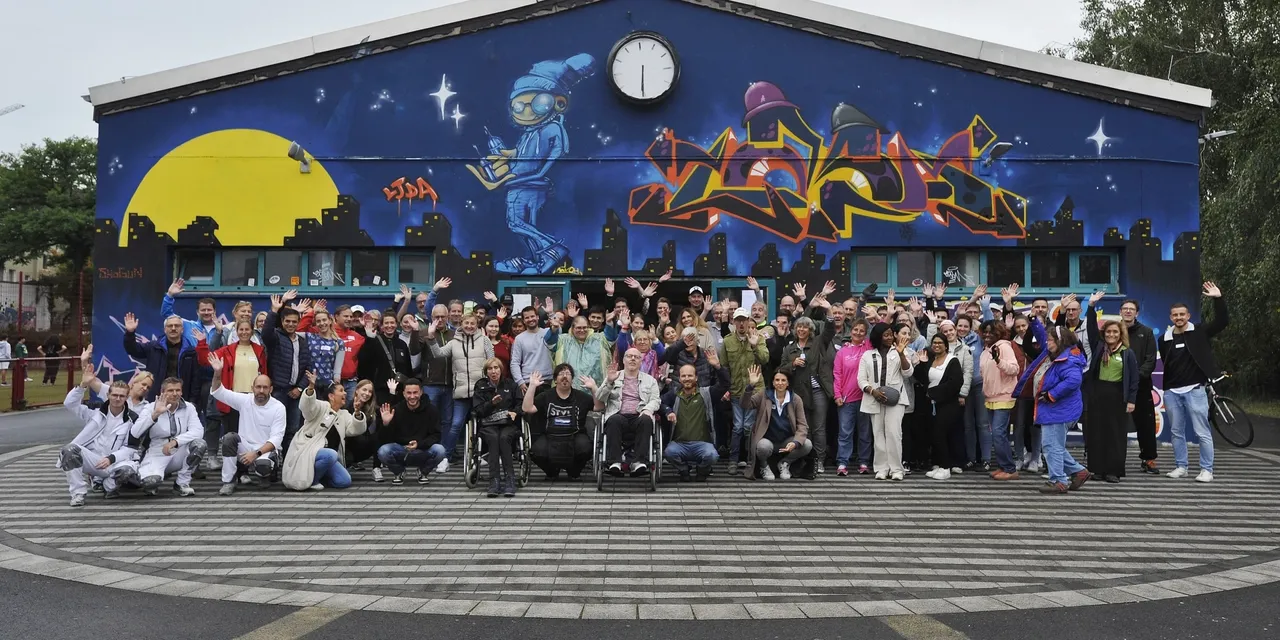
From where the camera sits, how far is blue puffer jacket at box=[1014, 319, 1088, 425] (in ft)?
30.7

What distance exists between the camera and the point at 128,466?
8.93 meters

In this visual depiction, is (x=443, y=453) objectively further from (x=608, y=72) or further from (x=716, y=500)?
(x=608, y=72)

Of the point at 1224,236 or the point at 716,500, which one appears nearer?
the point at 716,500

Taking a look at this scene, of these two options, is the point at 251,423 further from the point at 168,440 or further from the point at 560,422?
the point at 560,422

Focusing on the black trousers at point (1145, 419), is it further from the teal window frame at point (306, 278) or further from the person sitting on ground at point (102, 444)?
the person sitting on ground at point (102, 444)

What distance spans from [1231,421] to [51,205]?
60.2m

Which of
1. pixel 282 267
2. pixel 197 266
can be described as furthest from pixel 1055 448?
pixel 197 266

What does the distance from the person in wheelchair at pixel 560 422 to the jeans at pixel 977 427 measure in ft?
14.7

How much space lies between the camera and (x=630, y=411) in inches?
387

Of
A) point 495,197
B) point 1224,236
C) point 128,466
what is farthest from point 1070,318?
point 1224,236

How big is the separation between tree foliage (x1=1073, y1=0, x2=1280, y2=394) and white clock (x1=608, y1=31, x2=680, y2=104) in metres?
11.3


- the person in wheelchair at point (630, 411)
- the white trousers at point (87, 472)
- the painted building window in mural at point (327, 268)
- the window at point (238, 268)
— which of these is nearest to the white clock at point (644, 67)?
the painted building window in mural at point (327, 268)

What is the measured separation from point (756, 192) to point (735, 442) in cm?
529

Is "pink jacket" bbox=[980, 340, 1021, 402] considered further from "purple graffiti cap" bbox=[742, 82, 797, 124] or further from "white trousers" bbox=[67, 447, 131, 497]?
"white trousers" bbox=[67, 447, 131, 497]
